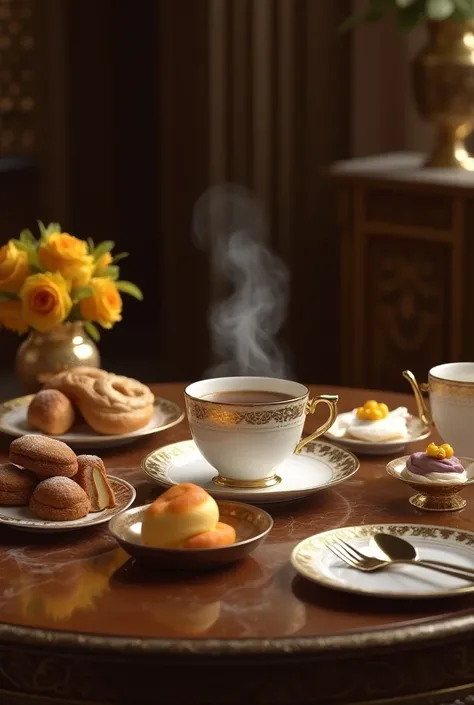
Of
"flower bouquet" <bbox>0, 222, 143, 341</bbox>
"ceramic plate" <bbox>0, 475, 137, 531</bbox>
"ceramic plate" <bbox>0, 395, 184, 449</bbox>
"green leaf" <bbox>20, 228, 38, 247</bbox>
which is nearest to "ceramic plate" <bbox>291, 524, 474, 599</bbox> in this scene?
"ceramic plate" <bbox>0, 475, 137, 531</bbox>

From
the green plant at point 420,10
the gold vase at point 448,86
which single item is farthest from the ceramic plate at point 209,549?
the gold vase at point 448,86

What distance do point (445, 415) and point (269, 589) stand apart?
44cm

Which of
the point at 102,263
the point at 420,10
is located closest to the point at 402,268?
the point at 420,10

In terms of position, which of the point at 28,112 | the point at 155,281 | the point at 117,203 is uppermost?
the point at 28,112

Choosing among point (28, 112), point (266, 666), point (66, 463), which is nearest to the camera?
point (266, 666)

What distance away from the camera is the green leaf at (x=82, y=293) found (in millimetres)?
1793

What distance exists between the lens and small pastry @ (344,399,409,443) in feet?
5.20

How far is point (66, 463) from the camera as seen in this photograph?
1.31 m

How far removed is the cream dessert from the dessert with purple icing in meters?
0.21

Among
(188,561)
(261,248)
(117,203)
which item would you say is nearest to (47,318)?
(188,561)

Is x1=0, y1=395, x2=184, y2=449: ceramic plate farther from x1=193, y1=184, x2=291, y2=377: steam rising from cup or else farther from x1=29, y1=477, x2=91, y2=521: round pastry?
x1=193, y1=184, x2=291, y2=377: steam rising from cup

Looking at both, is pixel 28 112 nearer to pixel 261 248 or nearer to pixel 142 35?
pixel 142 35

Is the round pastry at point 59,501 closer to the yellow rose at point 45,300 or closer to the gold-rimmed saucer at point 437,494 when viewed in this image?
the gold-rimmed saucer at point 437,494

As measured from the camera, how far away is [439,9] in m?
3.11
